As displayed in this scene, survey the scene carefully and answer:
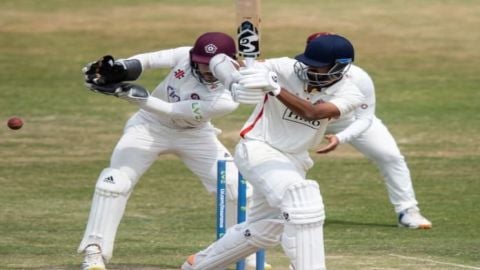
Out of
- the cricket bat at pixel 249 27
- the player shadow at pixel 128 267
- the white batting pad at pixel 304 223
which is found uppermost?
the cricket bat at pixel 249 27

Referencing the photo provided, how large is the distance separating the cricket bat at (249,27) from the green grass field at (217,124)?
2.31 meters

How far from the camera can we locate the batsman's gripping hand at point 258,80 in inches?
327

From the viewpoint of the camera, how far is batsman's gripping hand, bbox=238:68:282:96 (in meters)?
8.30

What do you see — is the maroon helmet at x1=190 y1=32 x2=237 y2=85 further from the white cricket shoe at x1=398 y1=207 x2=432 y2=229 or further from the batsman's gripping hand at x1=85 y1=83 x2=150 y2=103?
the white cricket shoe at x1=398 y1=207 x2=432 y2=229

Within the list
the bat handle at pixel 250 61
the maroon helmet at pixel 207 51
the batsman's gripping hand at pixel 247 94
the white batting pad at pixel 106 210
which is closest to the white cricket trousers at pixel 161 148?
the white batting pad at pixel 106 210

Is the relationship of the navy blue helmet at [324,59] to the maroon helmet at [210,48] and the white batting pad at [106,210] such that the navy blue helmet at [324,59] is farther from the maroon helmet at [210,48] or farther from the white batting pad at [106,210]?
the white batting pad at [106,210]

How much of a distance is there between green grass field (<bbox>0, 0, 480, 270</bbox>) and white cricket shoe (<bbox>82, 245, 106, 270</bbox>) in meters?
0.39

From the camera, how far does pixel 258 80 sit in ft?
27.3

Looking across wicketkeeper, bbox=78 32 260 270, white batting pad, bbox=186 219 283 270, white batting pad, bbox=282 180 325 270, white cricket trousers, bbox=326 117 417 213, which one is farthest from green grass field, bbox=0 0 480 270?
white batting pad, bbox=282 180 325 270

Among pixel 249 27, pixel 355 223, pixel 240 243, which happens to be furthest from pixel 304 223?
pixel 355 223

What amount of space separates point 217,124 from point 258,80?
10556 mm

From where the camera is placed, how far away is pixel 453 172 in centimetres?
1582

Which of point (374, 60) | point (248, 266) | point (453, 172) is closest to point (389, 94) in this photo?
point (374, 60)

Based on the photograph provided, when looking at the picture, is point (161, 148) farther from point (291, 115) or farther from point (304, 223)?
point (304, 223)
